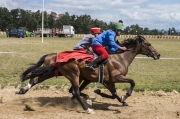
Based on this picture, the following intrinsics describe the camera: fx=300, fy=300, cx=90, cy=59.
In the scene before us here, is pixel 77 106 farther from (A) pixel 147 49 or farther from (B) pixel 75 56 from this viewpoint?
(A) pixel 147 49

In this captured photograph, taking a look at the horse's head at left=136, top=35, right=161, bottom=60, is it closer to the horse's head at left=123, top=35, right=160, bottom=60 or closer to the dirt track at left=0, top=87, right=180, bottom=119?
the horse's head at left=123, top=35, right=160, bottom=60

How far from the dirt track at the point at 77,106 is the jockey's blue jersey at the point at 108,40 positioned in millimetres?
1743

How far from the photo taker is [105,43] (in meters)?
8.25

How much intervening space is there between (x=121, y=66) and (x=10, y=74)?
21.9 feet

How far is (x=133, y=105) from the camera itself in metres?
8.82

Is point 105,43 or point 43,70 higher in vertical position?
point 105,43

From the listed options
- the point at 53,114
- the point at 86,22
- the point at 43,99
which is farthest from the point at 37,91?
the point at 86,22

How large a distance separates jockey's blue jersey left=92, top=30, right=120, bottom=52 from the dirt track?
1.74 metres

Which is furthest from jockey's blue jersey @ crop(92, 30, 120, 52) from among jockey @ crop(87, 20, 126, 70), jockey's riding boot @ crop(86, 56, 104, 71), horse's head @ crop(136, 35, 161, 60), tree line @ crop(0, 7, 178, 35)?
tree line @ crop(0, 7, 178, 35)

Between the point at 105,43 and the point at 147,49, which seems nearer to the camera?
the point at 105,43

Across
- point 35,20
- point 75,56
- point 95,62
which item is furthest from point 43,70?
point 35,20

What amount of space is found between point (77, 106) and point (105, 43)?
2.07 meters

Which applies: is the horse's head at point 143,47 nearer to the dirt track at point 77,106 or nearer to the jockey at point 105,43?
the jockey at point 105,43

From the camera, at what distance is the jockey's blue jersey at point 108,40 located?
800 centimetres
